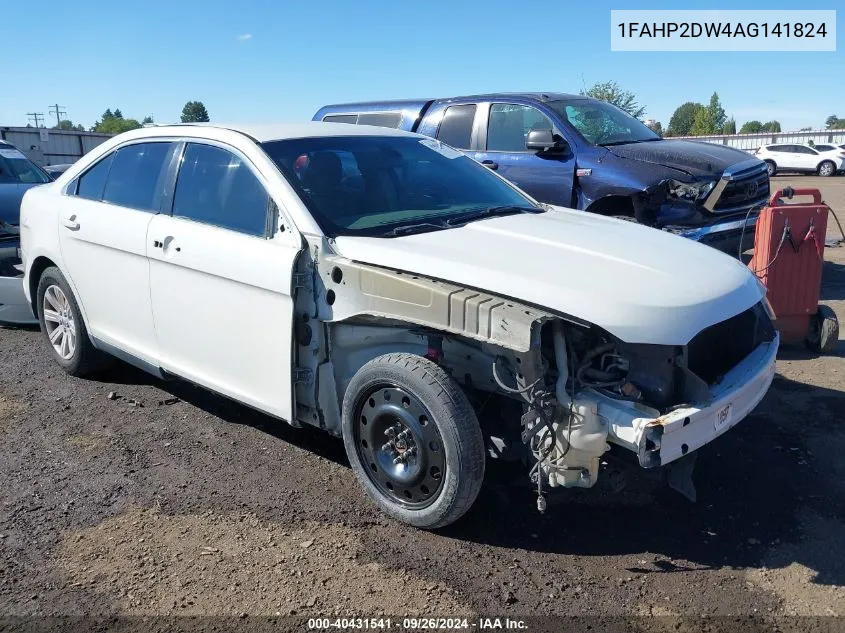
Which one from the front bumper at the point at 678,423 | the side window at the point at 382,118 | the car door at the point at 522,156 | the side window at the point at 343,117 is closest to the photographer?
the front bumper at the point at 678,423

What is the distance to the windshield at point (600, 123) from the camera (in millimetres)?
7922

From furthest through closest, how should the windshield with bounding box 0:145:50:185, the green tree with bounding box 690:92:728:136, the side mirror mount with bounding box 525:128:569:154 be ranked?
the green tree with bounding box 690:92:728:136 < the windshield with bounding box 0:145:50:185 < the side mirror mount with bounding box 525:128:569:154

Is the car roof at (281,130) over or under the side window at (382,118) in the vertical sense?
under

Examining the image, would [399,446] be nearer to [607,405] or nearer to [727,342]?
[607,405]

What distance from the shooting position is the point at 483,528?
11.5 ft

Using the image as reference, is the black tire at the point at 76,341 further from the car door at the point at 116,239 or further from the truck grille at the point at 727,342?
the truck grille at the point at 727,342

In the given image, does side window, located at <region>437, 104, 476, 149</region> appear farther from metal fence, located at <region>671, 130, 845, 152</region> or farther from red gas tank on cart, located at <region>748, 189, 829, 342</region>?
metal fence, located at <region>671, 130, 845, 152</region>

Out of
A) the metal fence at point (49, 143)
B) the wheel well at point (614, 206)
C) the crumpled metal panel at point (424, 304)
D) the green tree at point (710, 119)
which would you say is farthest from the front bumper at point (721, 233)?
the green tree at point (710, 119)

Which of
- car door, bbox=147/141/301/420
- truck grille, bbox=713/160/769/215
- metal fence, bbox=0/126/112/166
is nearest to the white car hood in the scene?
car door, bbox=147/141/301/420

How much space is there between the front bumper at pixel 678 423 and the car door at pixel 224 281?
5.44ft

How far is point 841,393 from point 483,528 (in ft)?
10.0

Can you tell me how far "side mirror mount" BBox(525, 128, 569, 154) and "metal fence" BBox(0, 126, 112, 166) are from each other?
28.8 meters

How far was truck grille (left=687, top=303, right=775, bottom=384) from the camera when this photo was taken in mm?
3375

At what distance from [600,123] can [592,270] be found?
5420mm
